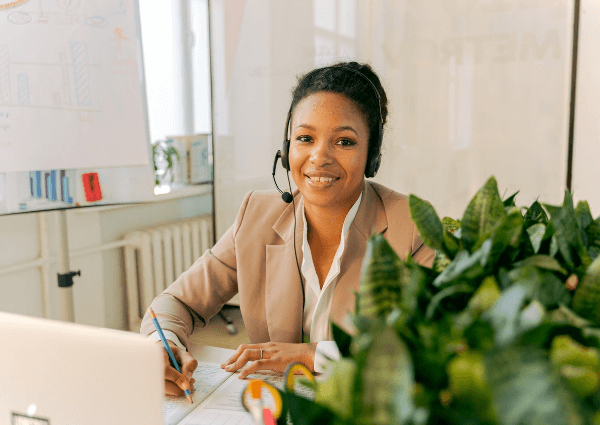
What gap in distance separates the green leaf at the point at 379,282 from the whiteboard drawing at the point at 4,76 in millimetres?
1861

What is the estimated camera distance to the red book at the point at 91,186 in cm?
212

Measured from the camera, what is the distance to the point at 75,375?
23.6 inches

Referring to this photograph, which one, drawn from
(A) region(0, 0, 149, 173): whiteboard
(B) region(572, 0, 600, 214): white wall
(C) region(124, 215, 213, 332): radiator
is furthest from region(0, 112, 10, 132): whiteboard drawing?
(B) region(572, 0, 600, 214): white wall

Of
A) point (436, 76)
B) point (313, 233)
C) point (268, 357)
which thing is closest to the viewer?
point (268, 357)

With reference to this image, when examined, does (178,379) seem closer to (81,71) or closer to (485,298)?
(485,298)

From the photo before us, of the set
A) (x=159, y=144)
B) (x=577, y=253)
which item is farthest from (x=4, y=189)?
(x=577, y=253)

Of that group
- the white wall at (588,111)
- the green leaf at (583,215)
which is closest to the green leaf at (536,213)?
the green leaf at (583,215)

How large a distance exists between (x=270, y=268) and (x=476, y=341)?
989 mm

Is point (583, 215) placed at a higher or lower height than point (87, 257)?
higher

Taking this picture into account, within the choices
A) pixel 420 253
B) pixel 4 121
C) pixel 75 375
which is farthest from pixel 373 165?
pixel 4 121

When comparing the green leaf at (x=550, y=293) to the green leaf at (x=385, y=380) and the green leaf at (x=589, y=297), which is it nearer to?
the green leaf at (x=589, y=297)

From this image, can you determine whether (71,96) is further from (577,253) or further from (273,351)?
(577,253)

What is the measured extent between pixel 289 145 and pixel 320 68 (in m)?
0.24

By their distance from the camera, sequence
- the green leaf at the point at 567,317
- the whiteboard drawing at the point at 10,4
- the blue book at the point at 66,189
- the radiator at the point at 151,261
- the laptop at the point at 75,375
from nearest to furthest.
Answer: the green leaf at the point at 567,317 < the laptop at the point at 75,375 < the whiteboard drawing at the point at 10,4 < the blue book at the point at 66,189 < the radiator at the point at 151,261
